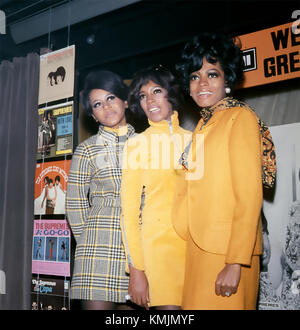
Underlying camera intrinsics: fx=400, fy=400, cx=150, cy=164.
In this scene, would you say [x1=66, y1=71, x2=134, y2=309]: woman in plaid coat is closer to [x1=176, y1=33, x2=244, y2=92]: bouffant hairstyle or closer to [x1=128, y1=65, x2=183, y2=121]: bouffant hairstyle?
[x1=128, y1=65, x2=183, y2=121]: bouffant hairstyle

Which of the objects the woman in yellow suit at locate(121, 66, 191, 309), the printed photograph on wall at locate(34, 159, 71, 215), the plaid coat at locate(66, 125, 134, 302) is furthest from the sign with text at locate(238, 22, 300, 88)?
the printed photograph on wall at locate(34, 159, 71, 215)

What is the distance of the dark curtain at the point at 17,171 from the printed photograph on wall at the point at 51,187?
77 millimetres

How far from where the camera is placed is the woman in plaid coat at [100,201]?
1805 millimetres

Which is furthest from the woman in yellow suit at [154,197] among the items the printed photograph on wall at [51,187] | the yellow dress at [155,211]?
the printed photograph on wall at [51,187]

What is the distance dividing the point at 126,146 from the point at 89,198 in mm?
317

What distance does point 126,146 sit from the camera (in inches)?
75.7

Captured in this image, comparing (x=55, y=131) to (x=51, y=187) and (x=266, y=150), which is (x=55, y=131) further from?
(x=266, y=150)

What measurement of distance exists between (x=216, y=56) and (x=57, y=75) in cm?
122

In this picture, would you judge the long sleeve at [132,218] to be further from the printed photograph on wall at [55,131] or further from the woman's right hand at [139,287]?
the printed photograph on wall at [55,131]

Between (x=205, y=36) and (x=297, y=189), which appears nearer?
(x=205, y=36)

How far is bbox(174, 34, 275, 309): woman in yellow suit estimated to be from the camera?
53.0 inches
